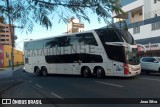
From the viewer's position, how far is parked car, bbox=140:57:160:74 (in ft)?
89.8

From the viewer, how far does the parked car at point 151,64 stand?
89.8 ft

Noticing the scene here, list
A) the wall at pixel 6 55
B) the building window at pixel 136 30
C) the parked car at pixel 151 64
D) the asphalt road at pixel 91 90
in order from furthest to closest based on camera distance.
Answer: the wall at pixel 6 55
the building window at pixel 136 30
the parked car at pixel 151 64
the asphalt road at pixel 91 90

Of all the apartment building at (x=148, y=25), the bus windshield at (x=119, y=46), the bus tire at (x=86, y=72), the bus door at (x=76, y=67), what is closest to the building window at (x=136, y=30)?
the apartment building at (x=148, y=25)

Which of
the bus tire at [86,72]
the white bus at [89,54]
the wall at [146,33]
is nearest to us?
the white bus at [89,54]

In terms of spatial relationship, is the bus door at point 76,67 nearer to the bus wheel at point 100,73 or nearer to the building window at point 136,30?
the bus wheel at point 100,73

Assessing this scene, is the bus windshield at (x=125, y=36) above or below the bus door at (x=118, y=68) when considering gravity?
above

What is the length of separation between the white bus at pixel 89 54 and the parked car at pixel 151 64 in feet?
14.6

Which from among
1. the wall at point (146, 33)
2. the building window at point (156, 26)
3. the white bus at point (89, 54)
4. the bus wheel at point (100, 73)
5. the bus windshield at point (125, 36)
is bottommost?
the bus wheel at point (100, 73)

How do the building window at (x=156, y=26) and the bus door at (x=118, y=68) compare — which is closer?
the bus door at (x=118, y=68)

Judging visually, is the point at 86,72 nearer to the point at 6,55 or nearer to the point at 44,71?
the point at 44,71

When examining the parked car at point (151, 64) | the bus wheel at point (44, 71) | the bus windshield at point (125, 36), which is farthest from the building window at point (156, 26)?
the bus windshield at point (125, 36)

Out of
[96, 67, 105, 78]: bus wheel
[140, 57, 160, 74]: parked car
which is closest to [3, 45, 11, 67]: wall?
[140, 57, 160, 74]: parked car

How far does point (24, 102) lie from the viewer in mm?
12461

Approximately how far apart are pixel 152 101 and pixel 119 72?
1097 cm
